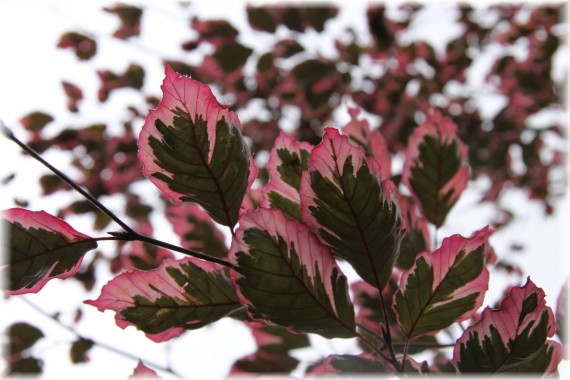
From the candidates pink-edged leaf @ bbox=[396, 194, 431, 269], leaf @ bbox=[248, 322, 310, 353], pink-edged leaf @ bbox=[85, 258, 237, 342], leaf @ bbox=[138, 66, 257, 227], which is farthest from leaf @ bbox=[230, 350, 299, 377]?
leaf @ bbox=[138, 66, 257, 227]

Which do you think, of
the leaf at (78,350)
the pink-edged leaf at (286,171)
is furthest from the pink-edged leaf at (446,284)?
the leaf at (78,350)

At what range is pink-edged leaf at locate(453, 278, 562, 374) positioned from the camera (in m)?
0.52

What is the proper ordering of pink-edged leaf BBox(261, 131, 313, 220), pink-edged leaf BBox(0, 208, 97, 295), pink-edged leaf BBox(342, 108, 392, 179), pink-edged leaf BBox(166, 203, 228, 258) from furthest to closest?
pink-edged leaf BBox(166, 203, 228, 258), pink-edged leaf BBox(342, 108, 392, 179), pink-edged leaf BBox(261, 131, 313, 220), pink-edged leaf BBox(0, 208, 97, 295)

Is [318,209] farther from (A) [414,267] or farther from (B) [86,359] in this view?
(B) [86,359]

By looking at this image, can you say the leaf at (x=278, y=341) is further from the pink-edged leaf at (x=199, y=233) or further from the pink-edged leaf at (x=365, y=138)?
the pink-edged leaf at (x=365, y=138)

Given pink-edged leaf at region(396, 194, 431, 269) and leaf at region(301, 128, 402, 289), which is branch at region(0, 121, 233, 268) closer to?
leaf at region(301, 128, 402, 289)

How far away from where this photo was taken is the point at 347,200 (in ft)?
1.65

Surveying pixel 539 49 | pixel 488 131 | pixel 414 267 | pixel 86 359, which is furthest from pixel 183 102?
pixel 539 49

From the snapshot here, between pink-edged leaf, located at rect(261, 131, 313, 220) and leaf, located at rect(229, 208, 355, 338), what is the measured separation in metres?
0.09

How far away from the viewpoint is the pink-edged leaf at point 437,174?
79cm

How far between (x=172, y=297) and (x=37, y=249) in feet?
0.49

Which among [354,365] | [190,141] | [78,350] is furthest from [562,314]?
[78,350]

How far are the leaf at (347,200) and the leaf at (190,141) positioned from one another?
78 mm

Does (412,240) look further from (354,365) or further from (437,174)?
(354,365)
